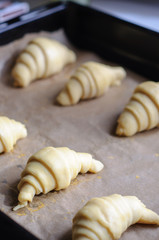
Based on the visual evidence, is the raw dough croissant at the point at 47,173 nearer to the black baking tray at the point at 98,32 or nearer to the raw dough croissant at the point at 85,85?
the raw dough croissant at the point at 85,85

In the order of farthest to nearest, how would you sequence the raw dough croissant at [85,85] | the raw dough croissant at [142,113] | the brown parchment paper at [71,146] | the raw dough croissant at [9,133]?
the raw dough croissant at [85,85]
the raw dough croissant at [142,113]
the raw dough croissant at [9,133]
the brown parchment paper at [71,146]

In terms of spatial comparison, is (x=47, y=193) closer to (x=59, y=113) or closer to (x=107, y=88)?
(x=59, y=113)

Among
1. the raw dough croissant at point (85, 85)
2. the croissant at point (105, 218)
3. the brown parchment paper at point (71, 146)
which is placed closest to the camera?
the croissant at point (105, 218)

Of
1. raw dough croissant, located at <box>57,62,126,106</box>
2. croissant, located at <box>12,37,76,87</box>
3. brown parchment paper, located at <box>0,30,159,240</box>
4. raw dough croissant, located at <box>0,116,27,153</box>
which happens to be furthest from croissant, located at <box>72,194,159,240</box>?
croissant, located at <box>12,37,76,87</box>

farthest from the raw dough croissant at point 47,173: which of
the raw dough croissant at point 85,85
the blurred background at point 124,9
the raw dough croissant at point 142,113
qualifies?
the blurred background at point 124,9

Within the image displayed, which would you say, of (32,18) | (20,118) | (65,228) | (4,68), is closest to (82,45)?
(32,18)

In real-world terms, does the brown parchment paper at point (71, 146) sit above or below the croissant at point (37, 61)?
below

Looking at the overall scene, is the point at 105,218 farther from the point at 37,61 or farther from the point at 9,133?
the point at 37,61

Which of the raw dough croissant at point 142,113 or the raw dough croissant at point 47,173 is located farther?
the raw dough croissant at point 142,113
